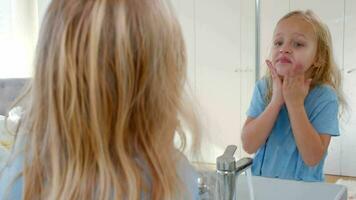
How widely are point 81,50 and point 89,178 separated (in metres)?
0.15

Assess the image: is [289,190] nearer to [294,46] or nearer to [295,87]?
[295,87]

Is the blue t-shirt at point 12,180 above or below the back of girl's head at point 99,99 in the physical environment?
below

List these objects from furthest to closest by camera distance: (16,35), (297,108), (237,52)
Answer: (16,35)
(237,52)
(297,108)

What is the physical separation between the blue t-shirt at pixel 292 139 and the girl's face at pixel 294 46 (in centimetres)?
9

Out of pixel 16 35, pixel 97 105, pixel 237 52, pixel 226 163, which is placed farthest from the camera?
pixel 16 35

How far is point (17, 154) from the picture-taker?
1.67ft

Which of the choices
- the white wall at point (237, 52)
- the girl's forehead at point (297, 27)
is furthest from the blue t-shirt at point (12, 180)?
the white wall at point (237, 52)

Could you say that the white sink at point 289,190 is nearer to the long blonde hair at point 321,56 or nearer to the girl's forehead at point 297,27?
the long blonde hair at point 321,56

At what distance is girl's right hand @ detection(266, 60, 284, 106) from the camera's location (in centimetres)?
102

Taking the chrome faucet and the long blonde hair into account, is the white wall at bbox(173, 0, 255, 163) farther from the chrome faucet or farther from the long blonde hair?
the chrome faucet

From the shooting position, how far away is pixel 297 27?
40.4 inches

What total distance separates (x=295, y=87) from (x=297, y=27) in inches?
5.9

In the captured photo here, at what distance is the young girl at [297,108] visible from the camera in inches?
38.9

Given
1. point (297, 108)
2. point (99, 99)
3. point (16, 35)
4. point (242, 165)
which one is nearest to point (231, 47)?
point (16, 35)
